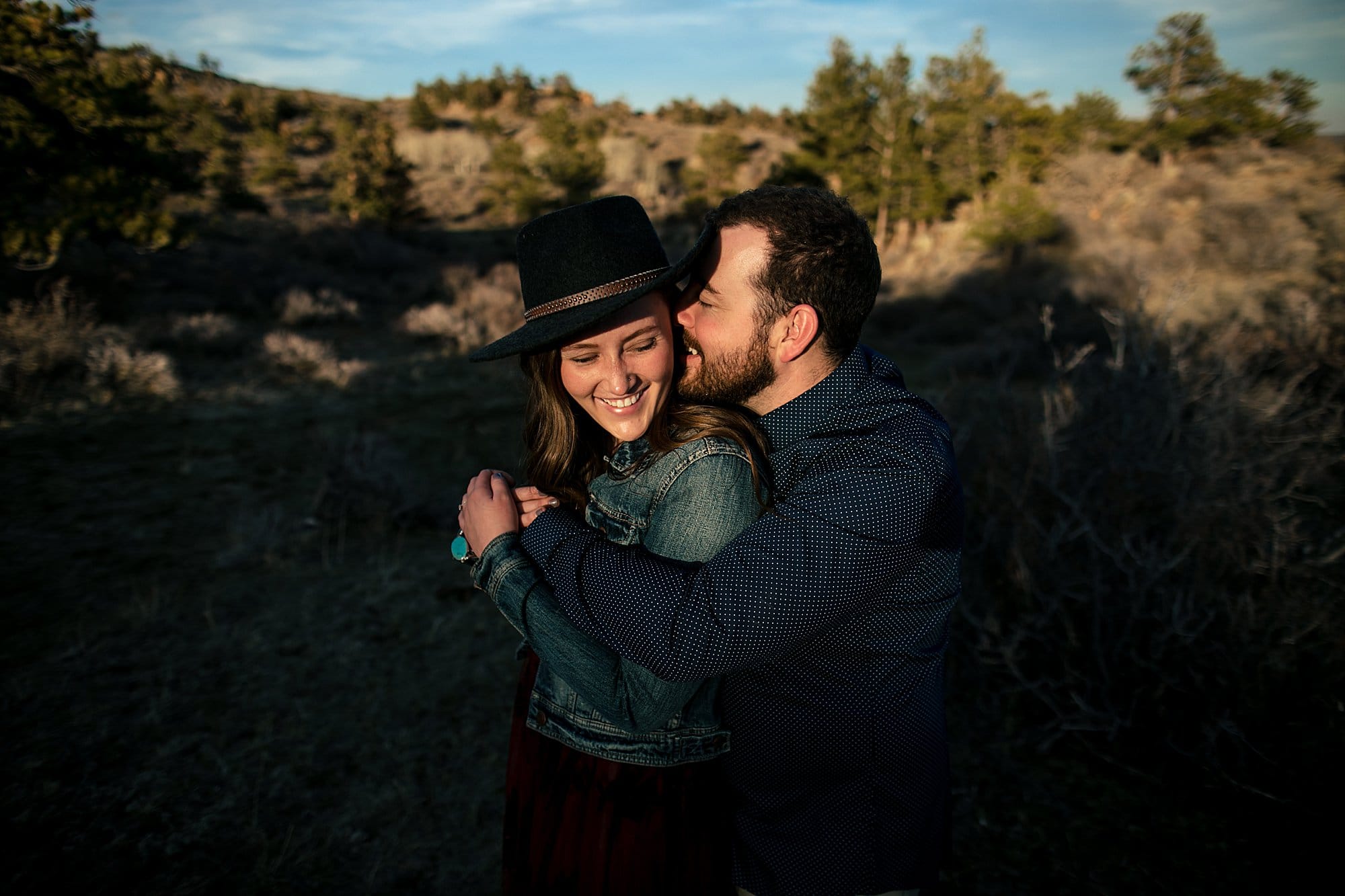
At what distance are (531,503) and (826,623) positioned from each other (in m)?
0.78

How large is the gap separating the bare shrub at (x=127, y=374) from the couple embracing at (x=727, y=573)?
9740mm

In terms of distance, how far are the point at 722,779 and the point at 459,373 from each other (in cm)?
1104

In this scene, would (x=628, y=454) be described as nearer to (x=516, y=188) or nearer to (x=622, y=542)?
(x=622, y=542)

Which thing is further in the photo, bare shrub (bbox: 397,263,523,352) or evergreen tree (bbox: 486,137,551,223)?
evergreen tree (bbox: 486,137,551,223)

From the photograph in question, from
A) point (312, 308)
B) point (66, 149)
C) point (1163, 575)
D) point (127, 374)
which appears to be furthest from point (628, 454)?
point (312, 308)

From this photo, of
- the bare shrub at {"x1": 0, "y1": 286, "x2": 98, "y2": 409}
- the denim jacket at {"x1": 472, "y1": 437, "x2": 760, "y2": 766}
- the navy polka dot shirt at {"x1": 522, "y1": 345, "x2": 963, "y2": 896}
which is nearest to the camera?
the navy polka dot shirt at {"x1": 522, "y1": 345, "x2": 963, "y2": 896}

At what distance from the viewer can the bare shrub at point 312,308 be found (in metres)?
13.7

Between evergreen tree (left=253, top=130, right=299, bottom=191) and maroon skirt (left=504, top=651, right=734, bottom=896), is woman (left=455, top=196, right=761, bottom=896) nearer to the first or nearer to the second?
maroon skirt (left=504, top=651, right=734, bottom=896)

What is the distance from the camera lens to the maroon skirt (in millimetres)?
1507

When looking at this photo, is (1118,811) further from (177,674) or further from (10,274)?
(10,274)

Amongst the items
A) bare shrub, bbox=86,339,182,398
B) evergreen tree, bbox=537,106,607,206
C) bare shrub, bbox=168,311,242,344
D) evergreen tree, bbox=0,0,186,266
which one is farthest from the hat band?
evergreen tree, bbox=537,106,607,206

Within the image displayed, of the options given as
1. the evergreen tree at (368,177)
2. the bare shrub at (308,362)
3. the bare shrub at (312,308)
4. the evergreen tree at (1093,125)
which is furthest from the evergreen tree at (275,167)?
the evergreen tree at (1093,125)

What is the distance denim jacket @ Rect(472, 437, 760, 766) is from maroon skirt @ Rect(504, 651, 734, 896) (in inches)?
2.7

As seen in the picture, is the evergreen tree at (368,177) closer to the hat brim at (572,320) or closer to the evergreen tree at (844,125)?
the evergreen tree at (844,125)
